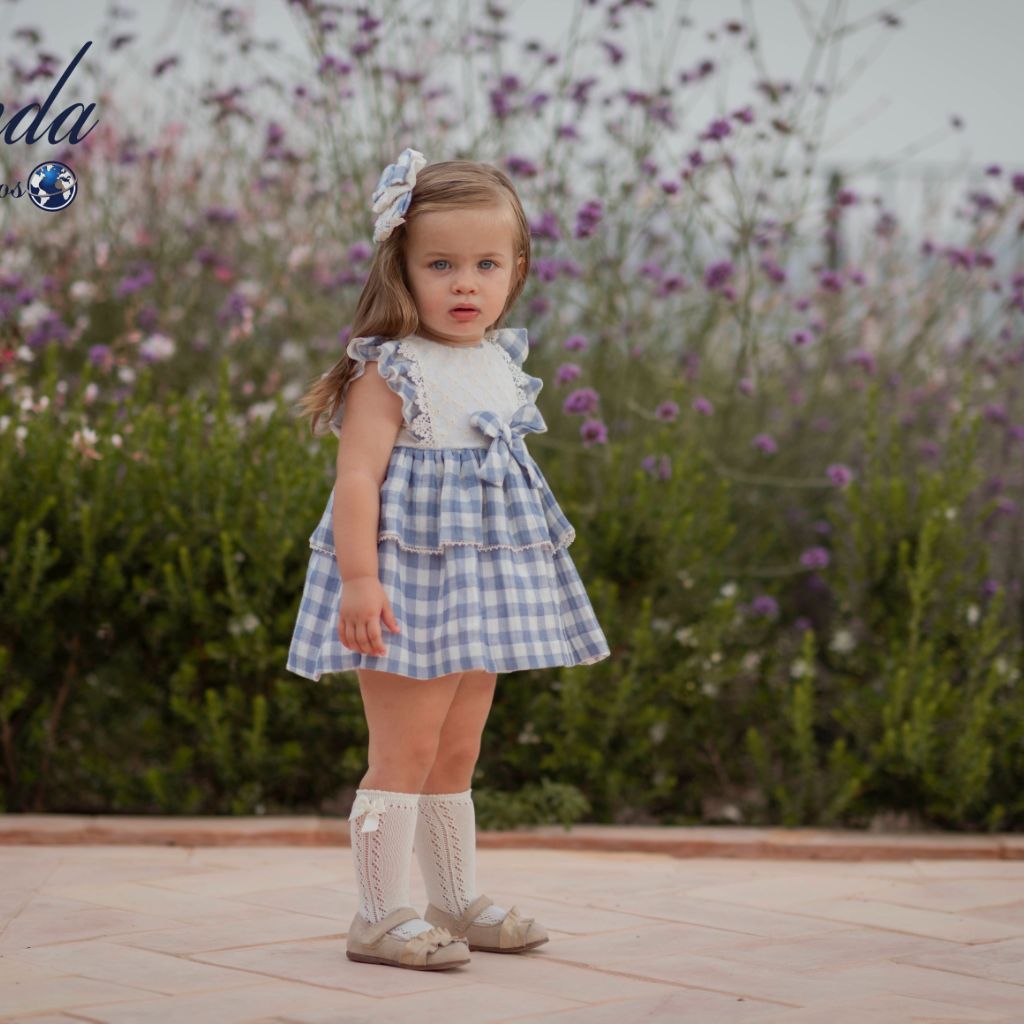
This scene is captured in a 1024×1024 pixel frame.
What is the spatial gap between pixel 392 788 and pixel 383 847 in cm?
10

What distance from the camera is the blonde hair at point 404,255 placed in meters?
2.62

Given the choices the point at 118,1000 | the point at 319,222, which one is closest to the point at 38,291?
the point at 319,222

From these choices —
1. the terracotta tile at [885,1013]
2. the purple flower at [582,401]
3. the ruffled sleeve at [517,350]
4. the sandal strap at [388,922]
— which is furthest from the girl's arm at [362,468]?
the purple flower at [582,401]

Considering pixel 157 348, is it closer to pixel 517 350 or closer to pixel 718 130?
pixel 718 130

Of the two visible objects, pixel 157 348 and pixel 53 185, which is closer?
pixel 157 348

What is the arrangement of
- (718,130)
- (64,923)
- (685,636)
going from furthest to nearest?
(718,130) < (685,636) < (64,923)

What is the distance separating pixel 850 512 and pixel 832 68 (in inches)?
57.1

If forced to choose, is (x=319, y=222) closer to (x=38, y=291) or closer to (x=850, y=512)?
(x=38, y=291)

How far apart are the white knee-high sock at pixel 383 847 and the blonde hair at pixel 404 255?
692mm

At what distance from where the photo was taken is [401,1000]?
228 cm

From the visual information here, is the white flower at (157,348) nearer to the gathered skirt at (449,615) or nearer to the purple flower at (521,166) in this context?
the purple flower at (521,166)

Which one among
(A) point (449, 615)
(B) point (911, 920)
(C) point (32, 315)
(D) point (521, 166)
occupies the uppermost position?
(D) point (521, 166)

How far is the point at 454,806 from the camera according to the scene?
2680 mm

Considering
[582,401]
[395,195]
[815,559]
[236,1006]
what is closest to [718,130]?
[582,401]
